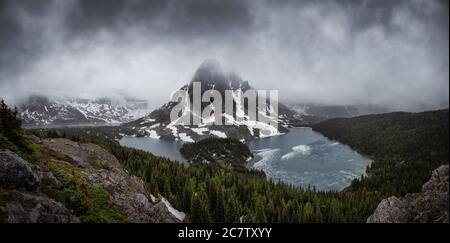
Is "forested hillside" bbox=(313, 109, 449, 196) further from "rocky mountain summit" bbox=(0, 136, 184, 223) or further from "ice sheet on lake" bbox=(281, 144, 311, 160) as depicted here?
"rocky mountain summit" bbox=(0, 136, 184, 223)

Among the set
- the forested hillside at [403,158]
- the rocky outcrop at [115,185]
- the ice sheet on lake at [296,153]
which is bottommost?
the ice sheet on lake at [296,153]

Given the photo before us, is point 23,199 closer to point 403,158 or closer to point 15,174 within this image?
point 15,174

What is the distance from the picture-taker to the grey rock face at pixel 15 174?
17.5 m

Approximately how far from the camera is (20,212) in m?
15.1

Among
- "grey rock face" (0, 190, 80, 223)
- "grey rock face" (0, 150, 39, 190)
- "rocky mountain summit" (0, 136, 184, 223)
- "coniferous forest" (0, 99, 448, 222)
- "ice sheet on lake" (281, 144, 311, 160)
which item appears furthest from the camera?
"ice sheet on lake" (281, 144, 311, 160)

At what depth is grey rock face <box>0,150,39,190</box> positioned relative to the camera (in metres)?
17.5

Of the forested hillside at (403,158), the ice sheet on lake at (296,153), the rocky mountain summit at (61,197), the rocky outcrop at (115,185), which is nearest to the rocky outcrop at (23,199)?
the rocky mountain summit at (61,197)

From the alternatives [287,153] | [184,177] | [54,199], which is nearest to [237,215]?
[184,177]

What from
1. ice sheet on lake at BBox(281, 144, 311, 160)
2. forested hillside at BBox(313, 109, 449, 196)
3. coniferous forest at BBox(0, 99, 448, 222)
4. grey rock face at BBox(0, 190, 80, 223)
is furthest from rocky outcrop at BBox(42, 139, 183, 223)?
ice sheet on lake at BBox(281, 144, 311, 160)

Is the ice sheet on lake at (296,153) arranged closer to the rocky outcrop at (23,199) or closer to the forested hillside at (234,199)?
the forested hillside at (234,199)

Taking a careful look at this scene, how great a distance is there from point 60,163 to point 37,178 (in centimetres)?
1110

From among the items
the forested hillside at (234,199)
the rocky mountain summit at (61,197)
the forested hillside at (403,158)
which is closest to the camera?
the rocky mountain summit at (61,197)

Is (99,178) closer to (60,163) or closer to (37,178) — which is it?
(60,163)

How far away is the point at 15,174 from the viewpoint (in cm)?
1792
